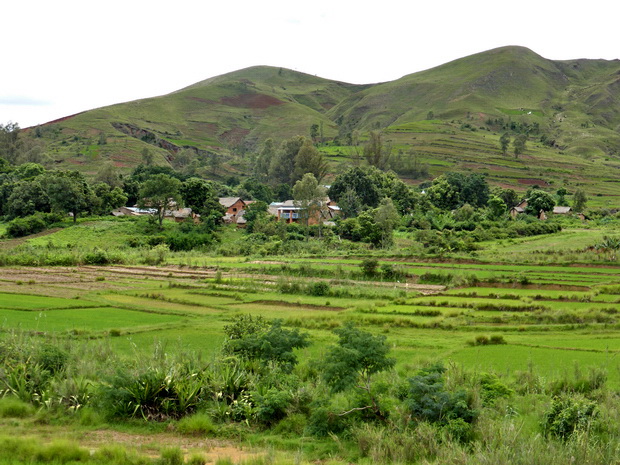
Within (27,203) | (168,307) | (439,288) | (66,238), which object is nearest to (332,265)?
(439,288)

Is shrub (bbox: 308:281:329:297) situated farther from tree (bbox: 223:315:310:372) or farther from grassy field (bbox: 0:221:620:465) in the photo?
tree (bbox: 223:315:310:372)

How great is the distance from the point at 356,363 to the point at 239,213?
80.0 m

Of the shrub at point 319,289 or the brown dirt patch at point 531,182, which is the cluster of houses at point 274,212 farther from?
the brown dirt patch at point 531,182

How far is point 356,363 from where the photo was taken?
41.9ft

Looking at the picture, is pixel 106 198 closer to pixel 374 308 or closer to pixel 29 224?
pixel 29 224

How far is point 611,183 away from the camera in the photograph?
125 meters

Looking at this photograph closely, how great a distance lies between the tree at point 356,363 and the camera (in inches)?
496

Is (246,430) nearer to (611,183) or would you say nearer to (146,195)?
(146,195)

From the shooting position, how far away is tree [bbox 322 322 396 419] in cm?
1259

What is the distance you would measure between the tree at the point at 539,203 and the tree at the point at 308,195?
35131mm

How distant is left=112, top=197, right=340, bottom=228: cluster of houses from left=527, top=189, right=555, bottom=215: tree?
3262 cm

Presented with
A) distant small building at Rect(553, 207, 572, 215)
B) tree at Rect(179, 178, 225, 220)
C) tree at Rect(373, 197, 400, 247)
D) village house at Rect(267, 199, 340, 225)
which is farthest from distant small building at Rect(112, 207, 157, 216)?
distant small building at Rect(553, 207, 572, 215)

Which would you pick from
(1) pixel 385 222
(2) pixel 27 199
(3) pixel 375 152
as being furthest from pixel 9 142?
(1) pixel 385 222

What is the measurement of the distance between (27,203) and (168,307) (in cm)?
5479
